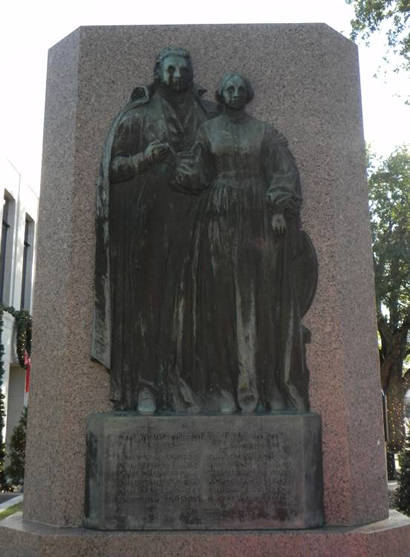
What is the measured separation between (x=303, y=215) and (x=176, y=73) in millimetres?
1600

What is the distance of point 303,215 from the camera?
17.1 feet

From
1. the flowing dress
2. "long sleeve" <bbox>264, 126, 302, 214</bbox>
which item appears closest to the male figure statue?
the flowing dress

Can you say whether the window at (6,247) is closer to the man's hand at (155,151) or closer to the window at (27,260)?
the window at (27,260)

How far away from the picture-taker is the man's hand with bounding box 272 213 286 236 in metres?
4.93

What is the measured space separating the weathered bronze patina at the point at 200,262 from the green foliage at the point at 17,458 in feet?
42.8

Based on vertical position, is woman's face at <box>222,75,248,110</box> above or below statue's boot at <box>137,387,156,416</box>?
above

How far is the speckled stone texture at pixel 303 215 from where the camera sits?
4816mm

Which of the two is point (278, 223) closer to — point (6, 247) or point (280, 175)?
point (280, 175)

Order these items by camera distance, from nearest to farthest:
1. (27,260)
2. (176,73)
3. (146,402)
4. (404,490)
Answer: (146,402), (176,73), (404,490), (27,260)

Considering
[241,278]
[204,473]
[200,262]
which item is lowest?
[204,473]

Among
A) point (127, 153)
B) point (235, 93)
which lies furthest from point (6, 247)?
point (235, 93)

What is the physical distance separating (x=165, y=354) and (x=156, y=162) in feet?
5.12

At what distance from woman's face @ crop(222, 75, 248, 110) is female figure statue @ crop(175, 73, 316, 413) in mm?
11

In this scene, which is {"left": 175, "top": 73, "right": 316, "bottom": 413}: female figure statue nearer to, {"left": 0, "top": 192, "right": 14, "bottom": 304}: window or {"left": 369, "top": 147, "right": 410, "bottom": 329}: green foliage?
{"left": 0, "top": 192, "right": 14, "bottom": 304}: window
